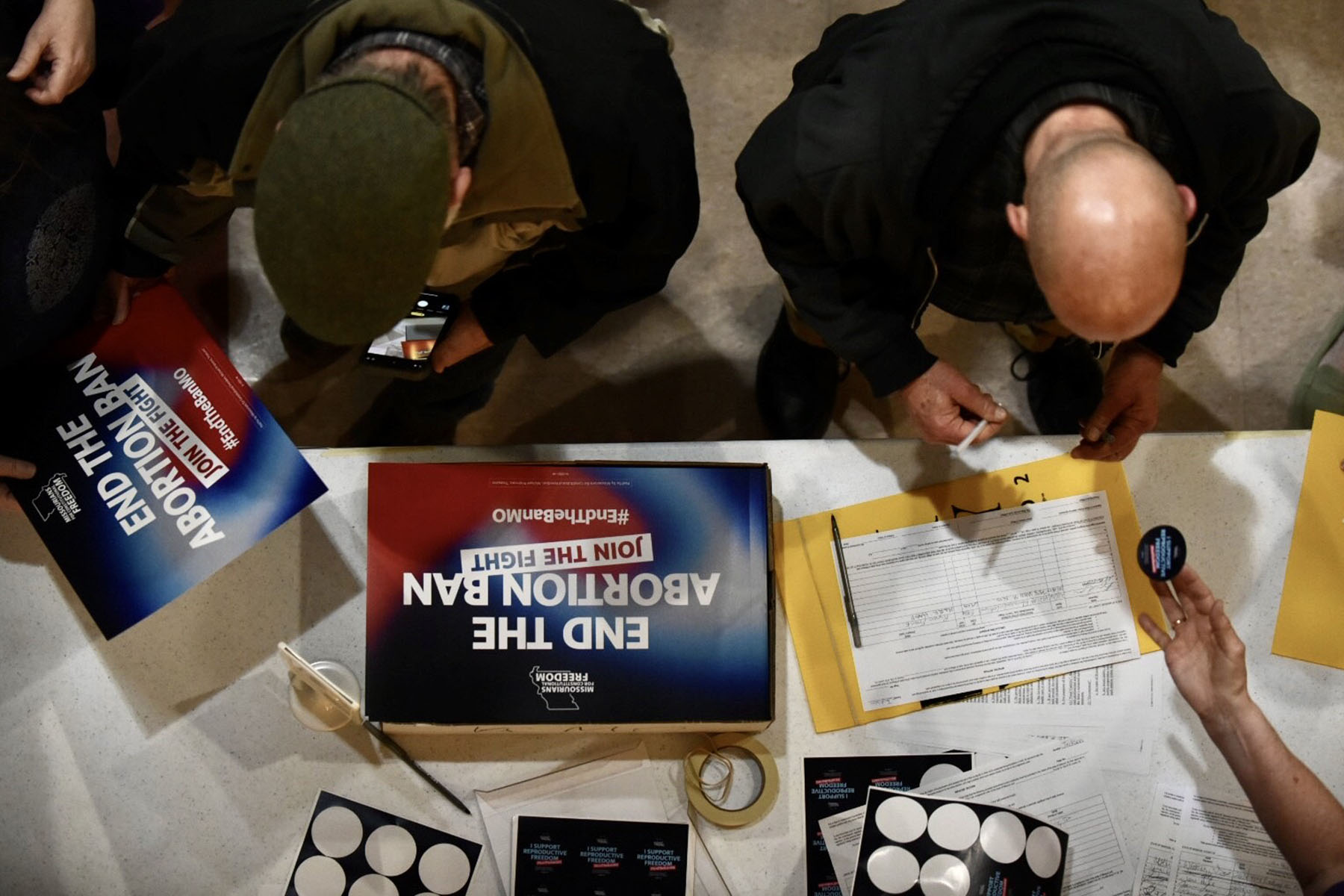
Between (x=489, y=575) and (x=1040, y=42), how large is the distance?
73cm

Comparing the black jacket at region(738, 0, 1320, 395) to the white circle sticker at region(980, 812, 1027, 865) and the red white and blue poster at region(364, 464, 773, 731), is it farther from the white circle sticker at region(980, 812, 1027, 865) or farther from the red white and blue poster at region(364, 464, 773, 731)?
the white circle sticker at region(980, 812, 1027, 865)

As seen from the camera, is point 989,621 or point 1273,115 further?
point 989,621

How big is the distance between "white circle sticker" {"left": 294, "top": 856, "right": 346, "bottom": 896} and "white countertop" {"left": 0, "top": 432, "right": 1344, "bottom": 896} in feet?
0.08

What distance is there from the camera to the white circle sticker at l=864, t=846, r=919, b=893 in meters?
1.06

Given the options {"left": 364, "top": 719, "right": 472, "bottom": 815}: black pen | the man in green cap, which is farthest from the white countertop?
the man in green cap

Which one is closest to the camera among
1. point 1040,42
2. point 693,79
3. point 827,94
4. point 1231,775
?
point 1040,42

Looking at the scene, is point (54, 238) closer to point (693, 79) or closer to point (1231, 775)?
point (693, 79)

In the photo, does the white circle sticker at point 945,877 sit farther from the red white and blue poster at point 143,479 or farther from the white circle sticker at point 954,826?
the red white and blue poster at point 143,479

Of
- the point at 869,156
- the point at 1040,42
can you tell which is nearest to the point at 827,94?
the point at 869,156

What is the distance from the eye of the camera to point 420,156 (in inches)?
30.2

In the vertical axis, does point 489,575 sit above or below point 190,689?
above

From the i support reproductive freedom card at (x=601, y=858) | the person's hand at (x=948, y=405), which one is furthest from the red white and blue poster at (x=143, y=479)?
the person's hand at (x=948, y=405)

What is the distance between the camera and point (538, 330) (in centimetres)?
115

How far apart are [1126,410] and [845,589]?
374mm
